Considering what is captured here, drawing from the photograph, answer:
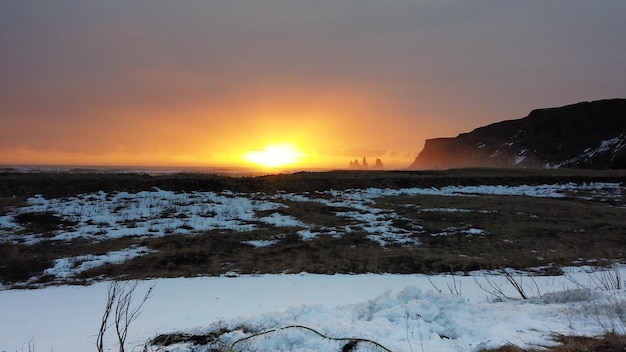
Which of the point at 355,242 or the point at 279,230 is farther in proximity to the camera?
the point at 279,230

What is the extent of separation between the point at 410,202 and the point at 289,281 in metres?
15.7

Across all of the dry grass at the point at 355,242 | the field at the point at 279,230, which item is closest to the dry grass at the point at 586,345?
the field at the point at 279,230

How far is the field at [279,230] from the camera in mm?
11289

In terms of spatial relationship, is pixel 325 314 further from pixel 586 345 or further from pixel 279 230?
pixel 279 230

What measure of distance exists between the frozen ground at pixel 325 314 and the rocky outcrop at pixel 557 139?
7806cm

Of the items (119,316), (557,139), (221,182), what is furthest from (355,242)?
(557,139)

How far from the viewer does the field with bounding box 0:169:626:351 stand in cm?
1129

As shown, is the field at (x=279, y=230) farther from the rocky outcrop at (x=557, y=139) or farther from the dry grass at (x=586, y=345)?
the rocky outcrop at (x=557, y=139)

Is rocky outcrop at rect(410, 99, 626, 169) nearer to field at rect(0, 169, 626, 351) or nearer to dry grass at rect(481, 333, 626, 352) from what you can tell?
field at rect(0, 169, 626, 351)

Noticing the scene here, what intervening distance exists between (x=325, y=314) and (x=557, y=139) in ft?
394

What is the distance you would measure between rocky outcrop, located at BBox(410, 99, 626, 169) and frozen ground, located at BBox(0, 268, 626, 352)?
78.1 m

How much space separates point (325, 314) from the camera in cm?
565

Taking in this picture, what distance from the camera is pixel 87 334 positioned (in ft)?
20.6

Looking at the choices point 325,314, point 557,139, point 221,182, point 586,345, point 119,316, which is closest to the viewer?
point 586,345
